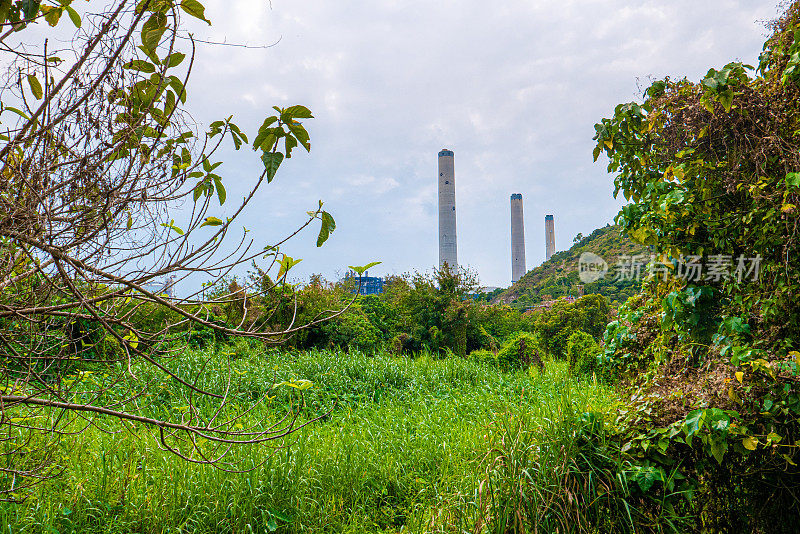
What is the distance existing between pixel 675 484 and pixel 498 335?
898cm

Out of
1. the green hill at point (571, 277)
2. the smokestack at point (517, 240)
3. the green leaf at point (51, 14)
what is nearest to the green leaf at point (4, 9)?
the green leaf at point (51, 14)

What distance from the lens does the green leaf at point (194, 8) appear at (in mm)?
1195

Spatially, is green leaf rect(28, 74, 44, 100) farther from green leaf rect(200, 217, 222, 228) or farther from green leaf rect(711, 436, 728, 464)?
green leaf rect(711, 436, 728, 464)

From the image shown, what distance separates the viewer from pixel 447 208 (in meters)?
19.8

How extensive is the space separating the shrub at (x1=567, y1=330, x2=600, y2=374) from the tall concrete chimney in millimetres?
12647

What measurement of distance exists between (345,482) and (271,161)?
2696mm

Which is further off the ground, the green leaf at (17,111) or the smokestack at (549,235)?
the smokestack at (549,235)

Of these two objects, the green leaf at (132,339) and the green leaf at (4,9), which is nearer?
the green leaf at (4,9)

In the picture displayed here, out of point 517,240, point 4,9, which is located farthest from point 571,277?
point 4,9

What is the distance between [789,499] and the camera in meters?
2.43

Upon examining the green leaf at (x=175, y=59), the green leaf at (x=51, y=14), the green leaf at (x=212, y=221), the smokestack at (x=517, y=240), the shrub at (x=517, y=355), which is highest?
the smokestack at (x=517, y=240)

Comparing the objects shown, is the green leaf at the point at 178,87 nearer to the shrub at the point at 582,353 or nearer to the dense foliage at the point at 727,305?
the dense foliage at the point at 727,305

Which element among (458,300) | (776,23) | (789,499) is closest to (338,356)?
(458,300)

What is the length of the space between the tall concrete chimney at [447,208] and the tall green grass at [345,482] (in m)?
15.6
